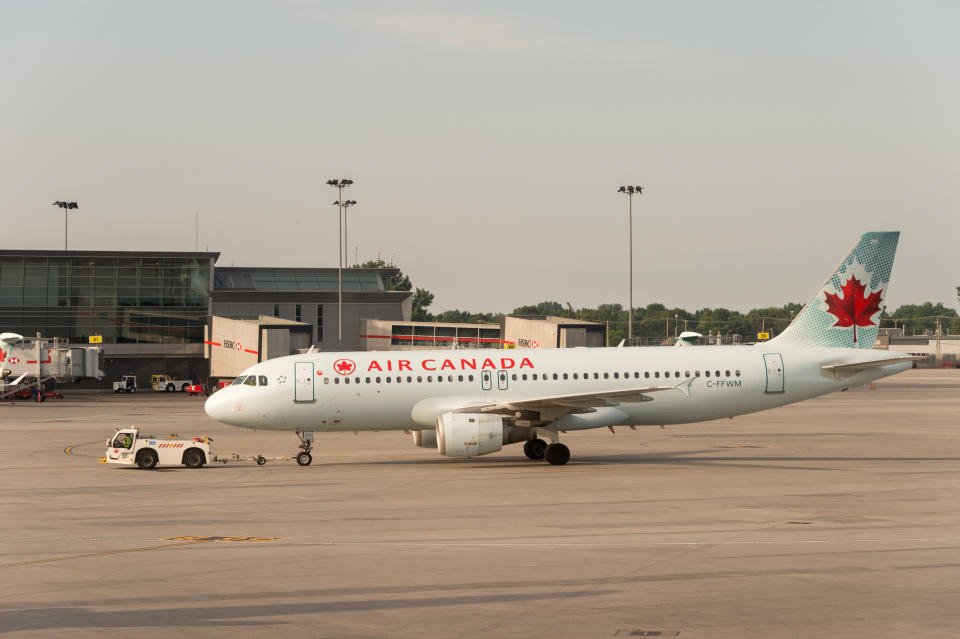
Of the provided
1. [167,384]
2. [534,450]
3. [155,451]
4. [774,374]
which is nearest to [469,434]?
[534,450]

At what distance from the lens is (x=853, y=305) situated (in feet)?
127

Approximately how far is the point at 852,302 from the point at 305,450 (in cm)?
2148

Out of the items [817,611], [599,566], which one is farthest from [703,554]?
[817,611]

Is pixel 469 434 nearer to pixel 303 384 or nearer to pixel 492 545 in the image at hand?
pixel 303 384

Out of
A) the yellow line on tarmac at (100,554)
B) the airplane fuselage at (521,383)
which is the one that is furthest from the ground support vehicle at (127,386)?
the yellow line on tarmac at (100,554)

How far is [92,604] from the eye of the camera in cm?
1554

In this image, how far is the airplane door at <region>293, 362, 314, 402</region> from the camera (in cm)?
3631

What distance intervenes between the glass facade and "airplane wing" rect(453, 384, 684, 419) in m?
84.3

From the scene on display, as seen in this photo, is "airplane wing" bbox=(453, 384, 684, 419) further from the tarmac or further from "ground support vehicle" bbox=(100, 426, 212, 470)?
"ground support vehicle" bbox=(100, 426, 212, 470)

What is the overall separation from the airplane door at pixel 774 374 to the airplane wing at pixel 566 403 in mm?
4275

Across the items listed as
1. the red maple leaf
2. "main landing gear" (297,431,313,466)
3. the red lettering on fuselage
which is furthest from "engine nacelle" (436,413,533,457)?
the red maple leaf

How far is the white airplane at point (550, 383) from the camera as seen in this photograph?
36281 millimetres

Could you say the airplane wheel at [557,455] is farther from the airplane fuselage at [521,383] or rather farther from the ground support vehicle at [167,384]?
the ground support vehicle at [167,384]

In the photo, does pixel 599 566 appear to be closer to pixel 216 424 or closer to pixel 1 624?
pixel 1 624
